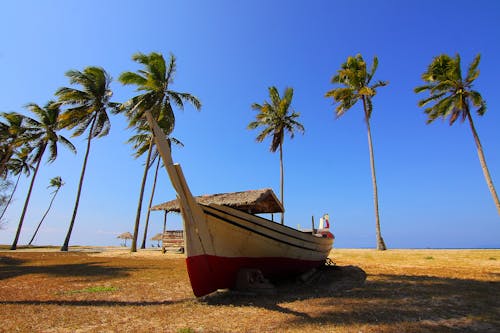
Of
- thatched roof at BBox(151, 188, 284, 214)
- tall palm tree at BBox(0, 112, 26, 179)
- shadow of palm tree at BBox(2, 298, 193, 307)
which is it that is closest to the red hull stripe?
shadow of palm tree at BBox(2, 298, 193, 307)

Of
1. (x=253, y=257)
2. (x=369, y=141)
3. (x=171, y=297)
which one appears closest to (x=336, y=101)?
(x=369, y=141)

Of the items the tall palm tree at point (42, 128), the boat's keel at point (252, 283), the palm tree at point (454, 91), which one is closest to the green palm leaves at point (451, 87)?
the palm tree at point (454, 91)

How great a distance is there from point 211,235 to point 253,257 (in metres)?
1.44

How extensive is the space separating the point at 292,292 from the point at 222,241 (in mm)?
2260

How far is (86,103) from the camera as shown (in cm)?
2364

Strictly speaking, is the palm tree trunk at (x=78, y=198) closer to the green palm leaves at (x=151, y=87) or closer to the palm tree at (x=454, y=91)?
the green palm leaves at (x=151, y=87)

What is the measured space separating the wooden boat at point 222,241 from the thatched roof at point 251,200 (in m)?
3.87

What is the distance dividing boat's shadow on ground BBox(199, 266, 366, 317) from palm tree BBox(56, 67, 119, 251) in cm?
2085

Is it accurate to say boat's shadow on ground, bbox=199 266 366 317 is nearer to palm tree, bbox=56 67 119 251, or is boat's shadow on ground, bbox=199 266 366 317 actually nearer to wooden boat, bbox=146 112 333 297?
wooden boat, bbox=146 112 333 297

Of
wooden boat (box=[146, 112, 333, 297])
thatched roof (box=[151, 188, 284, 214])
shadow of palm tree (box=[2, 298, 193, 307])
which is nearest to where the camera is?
shadow of palm tree (box=[2, 298, 193, 307])

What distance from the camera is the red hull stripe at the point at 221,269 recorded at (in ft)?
19.0

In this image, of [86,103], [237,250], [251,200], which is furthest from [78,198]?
[237,250]

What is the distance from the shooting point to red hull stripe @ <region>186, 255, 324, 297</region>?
19.0 ft

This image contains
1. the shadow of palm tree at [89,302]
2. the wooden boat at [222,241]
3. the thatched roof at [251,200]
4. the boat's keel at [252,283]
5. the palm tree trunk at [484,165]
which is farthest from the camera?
the palm tree trunk at [484,165]
